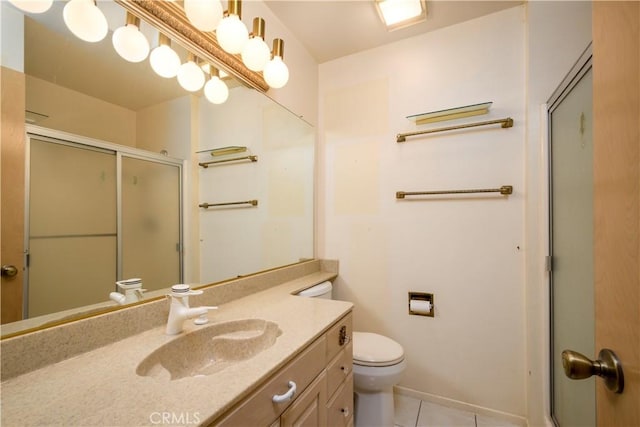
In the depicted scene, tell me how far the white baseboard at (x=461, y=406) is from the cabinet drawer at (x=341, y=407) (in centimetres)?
80

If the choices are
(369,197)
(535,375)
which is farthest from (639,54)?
(535,375)

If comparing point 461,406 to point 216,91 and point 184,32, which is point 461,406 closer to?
point 216,91

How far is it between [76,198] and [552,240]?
6.81ft

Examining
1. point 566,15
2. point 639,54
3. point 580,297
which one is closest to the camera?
point 639,54

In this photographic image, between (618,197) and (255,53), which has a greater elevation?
(255,53)

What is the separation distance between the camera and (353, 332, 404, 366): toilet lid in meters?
1.38

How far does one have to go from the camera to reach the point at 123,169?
0.94 metres

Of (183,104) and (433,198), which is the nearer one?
(183,104)

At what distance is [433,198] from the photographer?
69.0 inches

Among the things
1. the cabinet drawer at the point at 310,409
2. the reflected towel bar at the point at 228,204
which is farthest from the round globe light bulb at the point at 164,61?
the cabinet drawer at the point at 310,409

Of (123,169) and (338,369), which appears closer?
(123,169)

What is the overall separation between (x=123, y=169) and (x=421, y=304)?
68.9 inches

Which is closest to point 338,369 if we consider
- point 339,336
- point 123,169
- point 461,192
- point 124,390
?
point 339,336

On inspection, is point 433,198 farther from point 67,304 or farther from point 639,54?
point 67,304
